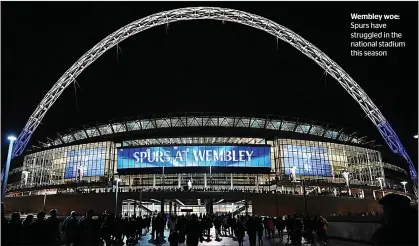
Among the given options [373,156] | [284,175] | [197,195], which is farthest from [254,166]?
[373,156]

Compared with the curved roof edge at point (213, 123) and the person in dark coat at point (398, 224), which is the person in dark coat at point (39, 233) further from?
the curved roof edge at point (213, 123)

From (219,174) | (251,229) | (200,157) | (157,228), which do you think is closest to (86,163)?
(200,157)

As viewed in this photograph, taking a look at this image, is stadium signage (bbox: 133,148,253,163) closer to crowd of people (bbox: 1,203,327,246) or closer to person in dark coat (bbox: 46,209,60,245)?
crowd of people (bbox: 1,203,327,246)

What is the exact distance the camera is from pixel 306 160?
77.2 m

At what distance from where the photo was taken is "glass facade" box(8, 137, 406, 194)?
247 feet

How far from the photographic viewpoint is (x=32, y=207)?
7081cm

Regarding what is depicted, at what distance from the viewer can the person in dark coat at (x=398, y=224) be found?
11.1 feet

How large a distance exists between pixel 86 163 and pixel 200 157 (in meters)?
31.2

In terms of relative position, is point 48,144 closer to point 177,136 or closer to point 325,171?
point 177,136

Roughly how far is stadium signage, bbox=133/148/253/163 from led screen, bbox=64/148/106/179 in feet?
36.2

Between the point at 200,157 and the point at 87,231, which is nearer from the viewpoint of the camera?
the point at 87,231

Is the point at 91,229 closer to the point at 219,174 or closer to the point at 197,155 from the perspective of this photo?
the point at 197,155

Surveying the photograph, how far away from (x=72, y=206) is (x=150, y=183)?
19.6 m

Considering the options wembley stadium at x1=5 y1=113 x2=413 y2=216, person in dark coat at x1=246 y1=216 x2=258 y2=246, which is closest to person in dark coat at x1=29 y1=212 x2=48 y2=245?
person in dark coat at x1=246 y1=216 x2=258 y2=246
